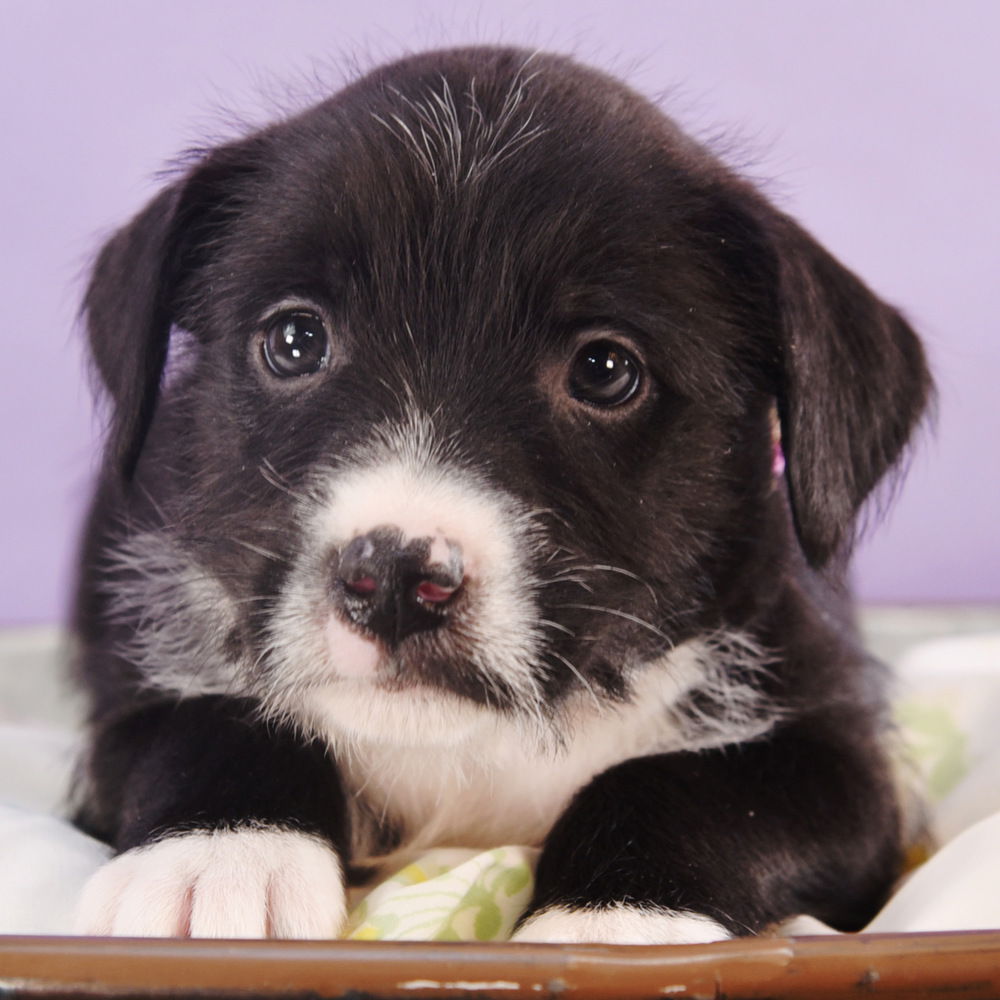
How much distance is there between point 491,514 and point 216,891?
629 mm

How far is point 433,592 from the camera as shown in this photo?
1753 mm

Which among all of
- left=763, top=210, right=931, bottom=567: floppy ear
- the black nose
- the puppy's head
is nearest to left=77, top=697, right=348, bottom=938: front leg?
the puppy's head

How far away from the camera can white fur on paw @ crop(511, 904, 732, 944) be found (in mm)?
1801

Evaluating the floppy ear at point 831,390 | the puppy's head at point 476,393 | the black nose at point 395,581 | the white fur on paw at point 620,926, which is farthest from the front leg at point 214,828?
the floppy ear at point 831,390

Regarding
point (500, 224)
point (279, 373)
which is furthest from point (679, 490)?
point (279, 373)

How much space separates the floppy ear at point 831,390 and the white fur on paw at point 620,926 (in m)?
0.66

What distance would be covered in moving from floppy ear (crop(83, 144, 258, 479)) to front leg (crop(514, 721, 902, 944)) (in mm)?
995

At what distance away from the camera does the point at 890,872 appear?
7.86 ft

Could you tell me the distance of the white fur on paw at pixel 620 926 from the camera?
5.91ft

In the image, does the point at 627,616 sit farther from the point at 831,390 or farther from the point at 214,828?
the point at 214,828

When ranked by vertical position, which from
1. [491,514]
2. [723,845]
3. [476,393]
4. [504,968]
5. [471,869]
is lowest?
[471,869]

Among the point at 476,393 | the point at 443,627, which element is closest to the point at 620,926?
the point at 443,627

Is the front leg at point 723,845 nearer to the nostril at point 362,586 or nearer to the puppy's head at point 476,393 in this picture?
the puppy's head at point 476,393

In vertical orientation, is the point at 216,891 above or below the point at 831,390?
below
